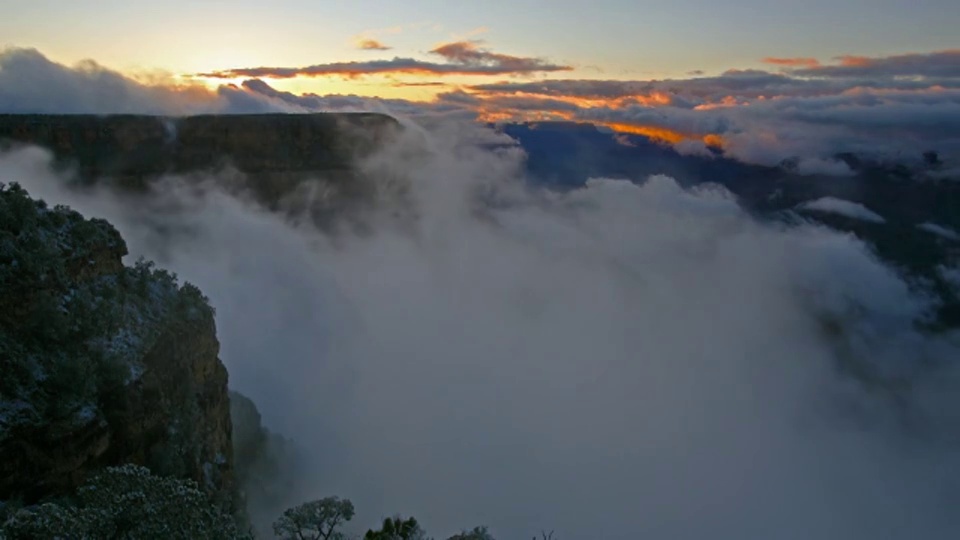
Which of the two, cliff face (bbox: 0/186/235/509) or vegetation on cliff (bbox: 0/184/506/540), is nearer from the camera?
vegetation on cliff (bbox: 0/184/506/540)

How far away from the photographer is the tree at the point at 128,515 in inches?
384

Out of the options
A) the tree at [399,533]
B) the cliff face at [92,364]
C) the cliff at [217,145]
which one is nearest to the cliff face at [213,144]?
the cliff at [217,145]

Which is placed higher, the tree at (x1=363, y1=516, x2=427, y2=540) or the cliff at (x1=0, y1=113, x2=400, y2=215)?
the cliff at (x1=0, y1=113, x2=400, y2=215)

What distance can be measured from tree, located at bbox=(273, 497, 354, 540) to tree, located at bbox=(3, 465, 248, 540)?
4.97m

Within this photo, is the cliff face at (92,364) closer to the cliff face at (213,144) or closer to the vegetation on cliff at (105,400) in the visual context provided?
the vegetation on cliff at (105,400)

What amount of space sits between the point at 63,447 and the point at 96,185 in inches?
2082

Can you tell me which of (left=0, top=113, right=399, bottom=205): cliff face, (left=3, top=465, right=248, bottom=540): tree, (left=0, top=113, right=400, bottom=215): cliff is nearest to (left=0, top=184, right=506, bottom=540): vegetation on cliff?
(left=3, top=465, right=248, bottom=540): tree

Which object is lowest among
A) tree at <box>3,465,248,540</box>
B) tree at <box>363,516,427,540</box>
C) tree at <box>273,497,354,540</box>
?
tree at <box>363,516,427,540</box>

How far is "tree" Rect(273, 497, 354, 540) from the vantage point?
16953 millimetres

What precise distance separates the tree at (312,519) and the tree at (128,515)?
4.97 meters

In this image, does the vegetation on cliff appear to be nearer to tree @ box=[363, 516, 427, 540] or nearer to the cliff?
tree @ box=[363, 516, 427, 540]

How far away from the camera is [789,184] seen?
181 metres

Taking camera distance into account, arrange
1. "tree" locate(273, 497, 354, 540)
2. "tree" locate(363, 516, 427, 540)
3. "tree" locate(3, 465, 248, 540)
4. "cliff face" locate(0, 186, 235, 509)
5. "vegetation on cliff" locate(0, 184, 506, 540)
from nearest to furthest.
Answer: "tree" locate(3, 465, 248, 540)
"vegetation on cliff" locate(0, 184, 506, 540)
"cliff face" locate(0, 186, 235, 509)
"tree" locate(273, 497, 354, 540)
"tree" locate(363, 516, 427, 540)

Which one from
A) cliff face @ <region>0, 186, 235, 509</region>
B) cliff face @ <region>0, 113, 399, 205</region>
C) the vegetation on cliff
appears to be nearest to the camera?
the vegetation on cliff
